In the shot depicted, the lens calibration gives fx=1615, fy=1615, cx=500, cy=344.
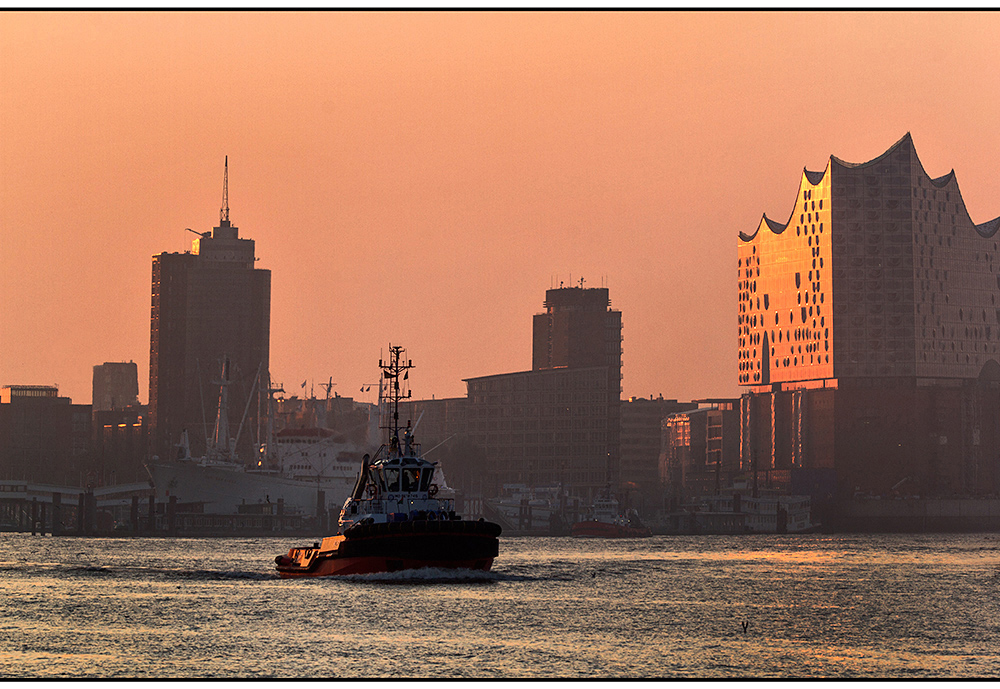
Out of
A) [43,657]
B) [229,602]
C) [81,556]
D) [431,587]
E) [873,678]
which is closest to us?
[873,678]

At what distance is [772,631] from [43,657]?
42691 millimetres

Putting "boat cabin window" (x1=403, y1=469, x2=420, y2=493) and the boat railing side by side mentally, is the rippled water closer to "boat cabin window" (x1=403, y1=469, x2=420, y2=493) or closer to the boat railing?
the boat railing

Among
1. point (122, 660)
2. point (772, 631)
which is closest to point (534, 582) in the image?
point (772, 631)

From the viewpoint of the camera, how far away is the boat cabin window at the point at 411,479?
131250mm

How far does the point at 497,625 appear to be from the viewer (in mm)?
97250

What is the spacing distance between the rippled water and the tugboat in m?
1.63

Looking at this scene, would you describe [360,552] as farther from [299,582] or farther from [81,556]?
[81,556]

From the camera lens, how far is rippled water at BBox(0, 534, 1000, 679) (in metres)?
81.8

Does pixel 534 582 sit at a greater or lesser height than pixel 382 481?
lesser

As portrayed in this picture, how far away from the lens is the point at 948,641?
94.2 m

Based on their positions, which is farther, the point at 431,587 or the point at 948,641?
the point at 431,587

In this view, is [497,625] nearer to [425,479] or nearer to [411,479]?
[411,479]

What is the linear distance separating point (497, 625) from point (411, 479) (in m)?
35.5

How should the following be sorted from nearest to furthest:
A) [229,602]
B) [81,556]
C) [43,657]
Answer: [43,657] < [229,602] < [81,556]
